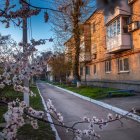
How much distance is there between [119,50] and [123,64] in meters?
1.30

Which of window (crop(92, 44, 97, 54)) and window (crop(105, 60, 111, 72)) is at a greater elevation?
window (crop(92, 44, 97, 54))

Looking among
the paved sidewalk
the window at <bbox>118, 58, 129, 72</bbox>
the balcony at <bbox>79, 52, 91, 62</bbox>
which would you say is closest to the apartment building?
the window at <bbox>118, 58, 129, 72</bbox>

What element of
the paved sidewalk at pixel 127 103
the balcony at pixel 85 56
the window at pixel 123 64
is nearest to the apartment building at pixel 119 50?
the window at pixel 123 64

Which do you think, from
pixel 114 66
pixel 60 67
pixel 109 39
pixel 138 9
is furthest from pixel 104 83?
pixel 60 67

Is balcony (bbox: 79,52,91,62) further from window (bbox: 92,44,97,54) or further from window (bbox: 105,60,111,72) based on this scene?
window (bbox: 105,60,111,72)

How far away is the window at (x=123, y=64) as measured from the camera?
2539 cm

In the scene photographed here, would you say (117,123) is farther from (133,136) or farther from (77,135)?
(77,135)

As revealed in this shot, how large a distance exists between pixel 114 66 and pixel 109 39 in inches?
105

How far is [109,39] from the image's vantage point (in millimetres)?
28219

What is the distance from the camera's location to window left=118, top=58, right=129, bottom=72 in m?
25.4

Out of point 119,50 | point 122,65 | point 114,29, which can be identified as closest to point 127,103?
point 119,50

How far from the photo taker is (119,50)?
26.0m

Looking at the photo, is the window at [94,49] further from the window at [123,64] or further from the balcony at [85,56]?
the window at [123,64]

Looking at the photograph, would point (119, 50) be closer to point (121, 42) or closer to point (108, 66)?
point (121, 42)
